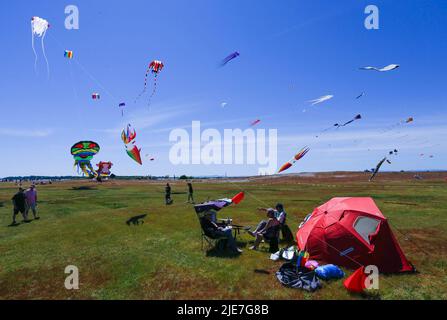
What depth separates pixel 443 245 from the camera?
1252 cm

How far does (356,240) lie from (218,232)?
5.49 m

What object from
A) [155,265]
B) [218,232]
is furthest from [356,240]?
[155,265]

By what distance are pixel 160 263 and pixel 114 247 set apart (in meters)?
3.36

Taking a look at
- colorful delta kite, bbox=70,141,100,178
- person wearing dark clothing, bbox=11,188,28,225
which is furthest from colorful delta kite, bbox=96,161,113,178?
person wearing dark clothing, bbox=11,188,28,225

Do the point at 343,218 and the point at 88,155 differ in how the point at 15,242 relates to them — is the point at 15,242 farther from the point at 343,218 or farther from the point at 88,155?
the point at 88,155

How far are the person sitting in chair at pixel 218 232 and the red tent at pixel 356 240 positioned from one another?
2997 millimetres

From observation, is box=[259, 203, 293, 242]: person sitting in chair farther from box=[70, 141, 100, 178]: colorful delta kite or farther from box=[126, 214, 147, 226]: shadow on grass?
box=[70, 141, 100, 178]: colorful delta kite

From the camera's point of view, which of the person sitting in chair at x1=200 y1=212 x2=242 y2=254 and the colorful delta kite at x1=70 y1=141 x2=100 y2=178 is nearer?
the person sitting in chair at x1=200 y1=212 x2=242 y2=254

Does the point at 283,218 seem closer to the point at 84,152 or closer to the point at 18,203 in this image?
the point at 18,203

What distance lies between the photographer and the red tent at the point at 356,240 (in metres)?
9.49

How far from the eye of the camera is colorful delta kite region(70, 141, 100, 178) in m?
56.1

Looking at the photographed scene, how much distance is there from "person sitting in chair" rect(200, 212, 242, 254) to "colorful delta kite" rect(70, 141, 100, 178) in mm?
52338

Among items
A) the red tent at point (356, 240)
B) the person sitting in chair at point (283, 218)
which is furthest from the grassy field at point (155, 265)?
the person sitting in chair at point (283, 218)
